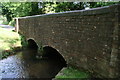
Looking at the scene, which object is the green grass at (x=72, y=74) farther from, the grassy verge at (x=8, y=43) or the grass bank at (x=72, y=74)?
the grassy verge at (x=8, y=43)

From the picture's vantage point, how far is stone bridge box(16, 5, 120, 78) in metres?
4.06

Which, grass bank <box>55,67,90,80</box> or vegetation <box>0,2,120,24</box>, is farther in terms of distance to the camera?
vegetation <box>0,2,120,24</box>

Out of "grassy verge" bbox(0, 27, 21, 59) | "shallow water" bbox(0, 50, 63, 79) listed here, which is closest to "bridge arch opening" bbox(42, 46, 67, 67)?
"shallow water" bbox(0, 50, 63, 79)

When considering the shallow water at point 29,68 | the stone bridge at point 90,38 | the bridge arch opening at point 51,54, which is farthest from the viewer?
the bridge arch opening at point 51,54

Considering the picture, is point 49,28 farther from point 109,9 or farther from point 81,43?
point 109,9

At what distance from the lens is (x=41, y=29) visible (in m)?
8.91

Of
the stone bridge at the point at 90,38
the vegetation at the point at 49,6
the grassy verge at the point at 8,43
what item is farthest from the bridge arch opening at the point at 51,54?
the vegetation at the point at 49,6

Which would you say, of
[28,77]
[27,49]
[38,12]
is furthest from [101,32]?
[38,12]

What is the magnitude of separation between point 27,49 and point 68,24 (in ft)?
26.1

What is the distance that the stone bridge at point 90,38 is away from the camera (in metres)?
4.06

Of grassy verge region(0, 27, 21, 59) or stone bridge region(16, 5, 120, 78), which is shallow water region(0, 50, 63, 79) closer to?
grassy verge region(0, 27, 21, 59)

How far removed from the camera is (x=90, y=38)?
16.5ft

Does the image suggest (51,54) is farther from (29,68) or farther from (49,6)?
(49,6)

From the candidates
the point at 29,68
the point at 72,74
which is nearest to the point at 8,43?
the point at 29,68
